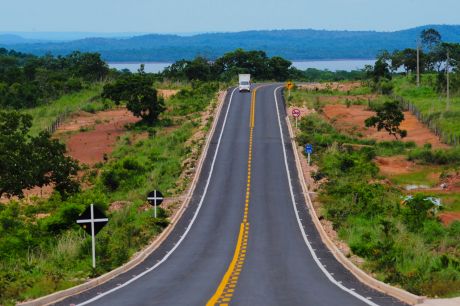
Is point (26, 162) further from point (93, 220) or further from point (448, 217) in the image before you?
point (448, 217)

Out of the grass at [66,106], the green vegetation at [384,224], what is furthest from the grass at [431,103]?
the grass at [66,106]

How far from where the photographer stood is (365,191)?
40.7 metres

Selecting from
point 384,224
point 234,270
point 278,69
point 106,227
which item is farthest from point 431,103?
point 234,270

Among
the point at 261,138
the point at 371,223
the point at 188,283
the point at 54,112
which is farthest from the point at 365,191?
the point at 54,112

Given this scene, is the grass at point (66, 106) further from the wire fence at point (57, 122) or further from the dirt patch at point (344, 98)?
the dirt patch at point (344, 98)

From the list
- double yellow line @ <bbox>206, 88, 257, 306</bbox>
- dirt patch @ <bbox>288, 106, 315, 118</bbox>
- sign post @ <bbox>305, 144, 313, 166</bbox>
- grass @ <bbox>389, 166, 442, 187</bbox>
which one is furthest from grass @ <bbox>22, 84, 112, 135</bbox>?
double yellow line @ <bbox>206, 88, 257, 306</bbox>

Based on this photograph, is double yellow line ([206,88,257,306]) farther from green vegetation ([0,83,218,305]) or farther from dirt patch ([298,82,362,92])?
dirt patch ([298,82,362,92])

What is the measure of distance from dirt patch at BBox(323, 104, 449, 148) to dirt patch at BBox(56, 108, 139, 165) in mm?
23053

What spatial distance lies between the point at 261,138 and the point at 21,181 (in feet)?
97.1

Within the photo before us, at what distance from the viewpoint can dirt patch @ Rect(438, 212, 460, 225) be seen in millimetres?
38600

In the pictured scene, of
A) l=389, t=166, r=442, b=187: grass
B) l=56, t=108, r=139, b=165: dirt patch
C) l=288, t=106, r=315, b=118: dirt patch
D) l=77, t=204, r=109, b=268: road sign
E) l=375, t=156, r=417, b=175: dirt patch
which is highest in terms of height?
l=288, t=106, r=315, b=118: dirt patch

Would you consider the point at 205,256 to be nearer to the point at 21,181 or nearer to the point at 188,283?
the point at 188,283

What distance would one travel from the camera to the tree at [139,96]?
7956 cm

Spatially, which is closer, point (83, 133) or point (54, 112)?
point (83, 133)
